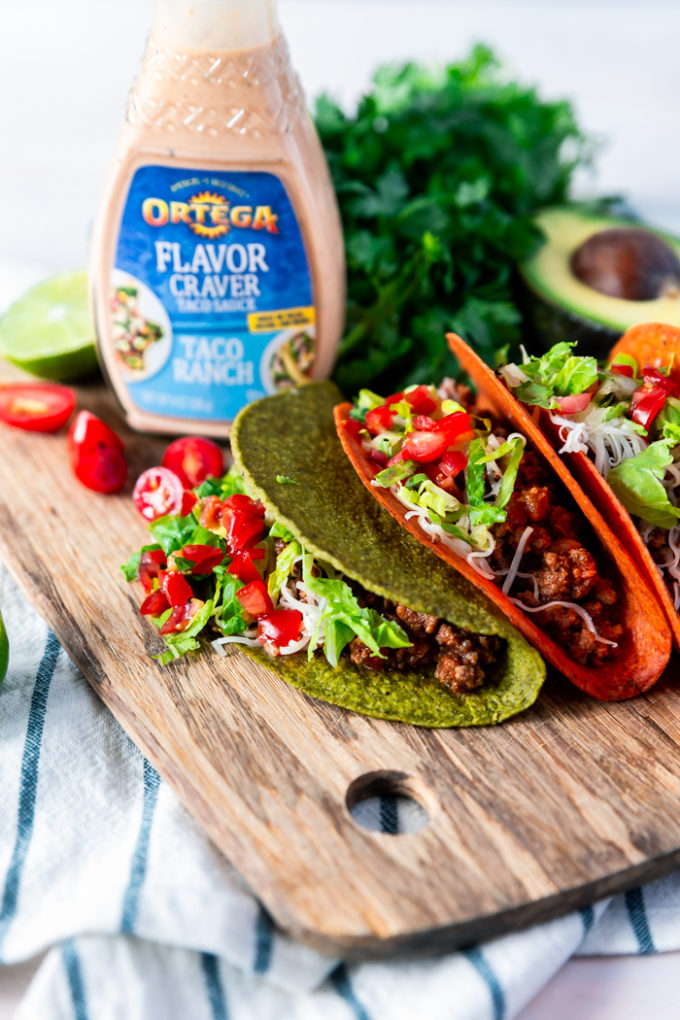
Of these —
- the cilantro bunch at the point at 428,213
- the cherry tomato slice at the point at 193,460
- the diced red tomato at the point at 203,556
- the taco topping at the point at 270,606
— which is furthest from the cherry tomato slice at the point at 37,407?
the diced red tomato at the point at 203,556

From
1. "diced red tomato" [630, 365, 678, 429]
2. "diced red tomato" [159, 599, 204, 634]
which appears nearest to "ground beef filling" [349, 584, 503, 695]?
"diced red tomato" [159, 599, 204, 634]

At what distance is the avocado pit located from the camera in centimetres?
513

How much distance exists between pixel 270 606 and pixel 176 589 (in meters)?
0.34

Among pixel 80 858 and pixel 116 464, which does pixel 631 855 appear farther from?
pixel 116 464

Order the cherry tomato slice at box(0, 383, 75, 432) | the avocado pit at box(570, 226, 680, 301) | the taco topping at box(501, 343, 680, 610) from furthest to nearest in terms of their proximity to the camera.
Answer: the avocado pit at box(570, 226, 680, 301) → the cherry tomato slice at box(0, 383, 75, 432) → the taco topping at box(501, 343, 680, 610)

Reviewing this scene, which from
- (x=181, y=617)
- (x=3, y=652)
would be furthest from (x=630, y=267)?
(x=3, y=652)

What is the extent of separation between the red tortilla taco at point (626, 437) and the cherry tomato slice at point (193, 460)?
1409mm

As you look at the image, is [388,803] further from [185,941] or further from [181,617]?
[181,617]

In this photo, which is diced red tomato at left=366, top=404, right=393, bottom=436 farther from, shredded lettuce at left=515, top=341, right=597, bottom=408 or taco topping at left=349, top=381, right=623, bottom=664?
shredded lettuce at left=515, top=341, right=597, bottom=408

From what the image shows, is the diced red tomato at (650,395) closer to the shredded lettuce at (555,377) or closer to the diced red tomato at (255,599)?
the shredded lettuce at (555,377)

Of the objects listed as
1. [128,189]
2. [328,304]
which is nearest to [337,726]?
[328,304]

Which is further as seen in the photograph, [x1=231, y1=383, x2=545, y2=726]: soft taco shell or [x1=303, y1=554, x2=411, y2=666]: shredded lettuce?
[x1=303, y1=554, x2=411, y2=666]: shredded lettuce

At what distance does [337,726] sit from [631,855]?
92 cm

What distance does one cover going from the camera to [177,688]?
319 centimetres
